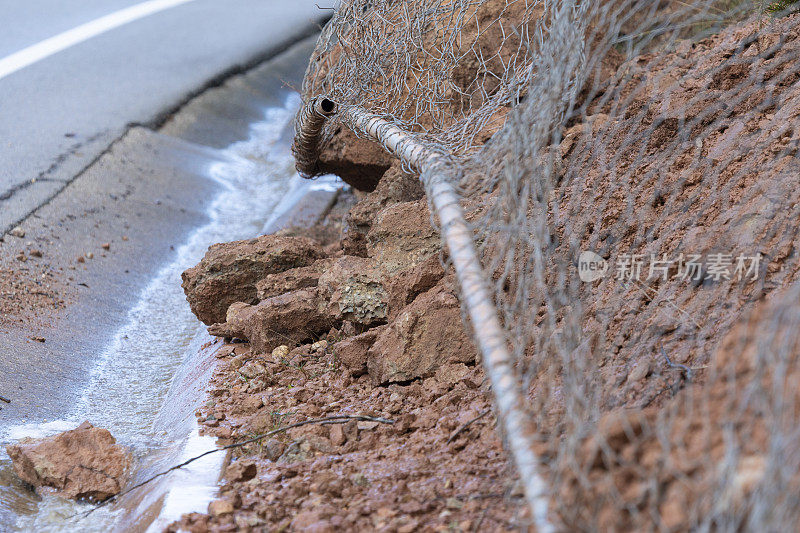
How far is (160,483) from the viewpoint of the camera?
221 centimetres

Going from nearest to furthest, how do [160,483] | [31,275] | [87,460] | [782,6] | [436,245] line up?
[160,483], [87,460], [436,245], [782,6], [31,275]

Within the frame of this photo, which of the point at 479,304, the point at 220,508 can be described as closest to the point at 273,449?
the point at 220,508

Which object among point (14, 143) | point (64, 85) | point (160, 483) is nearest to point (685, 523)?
point (160, 483)

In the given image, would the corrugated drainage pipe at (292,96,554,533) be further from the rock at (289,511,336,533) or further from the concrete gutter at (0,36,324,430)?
the concrete gutter at (0,36,324,430)

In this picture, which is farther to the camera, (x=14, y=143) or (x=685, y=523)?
(x=14, y=143)

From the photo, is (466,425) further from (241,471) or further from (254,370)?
(254,370)

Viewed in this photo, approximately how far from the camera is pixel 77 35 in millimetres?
7613

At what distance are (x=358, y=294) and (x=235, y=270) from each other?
30.9 inches

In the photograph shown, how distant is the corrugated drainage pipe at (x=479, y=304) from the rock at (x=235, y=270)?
3.08 feet

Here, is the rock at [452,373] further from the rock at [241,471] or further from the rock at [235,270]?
→ the rock at [235,270]

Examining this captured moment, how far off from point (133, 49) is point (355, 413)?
6.47 metres

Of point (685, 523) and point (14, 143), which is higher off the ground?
point (14, 143)

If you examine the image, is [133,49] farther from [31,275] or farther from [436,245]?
[436,245]

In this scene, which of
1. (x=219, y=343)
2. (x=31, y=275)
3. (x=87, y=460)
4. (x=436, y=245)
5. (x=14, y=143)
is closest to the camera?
(x=87, y=460)
